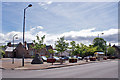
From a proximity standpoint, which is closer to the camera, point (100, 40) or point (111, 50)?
point (111, 50)

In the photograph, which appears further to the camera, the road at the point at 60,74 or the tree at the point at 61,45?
the tree at the point at 61,45

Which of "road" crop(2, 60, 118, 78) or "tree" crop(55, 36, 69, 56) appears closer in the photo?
"road" crop(2, 60, 118, 78)

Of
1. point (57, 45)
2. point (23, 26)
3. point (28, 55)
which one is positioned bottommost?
point (28, 55)

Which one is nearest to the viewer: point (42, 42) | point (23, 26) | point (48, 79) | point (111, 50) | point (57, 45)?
point (48, 79)

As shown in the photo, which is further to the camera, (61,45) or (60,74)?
(61,45)

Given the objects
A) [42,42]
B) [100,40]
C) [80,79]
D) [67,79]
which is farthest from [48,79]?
[100,40]

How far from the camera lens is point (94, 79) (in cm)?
978

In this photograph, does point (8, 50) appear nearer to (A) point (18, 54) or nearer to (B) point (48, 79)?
(A) point (18, 54)

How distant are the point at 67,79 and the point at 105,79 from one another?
9.43 ft

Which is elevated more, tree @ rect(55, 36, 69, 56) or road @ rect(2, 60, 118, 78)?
tree @ rect(55, 36, 69, 56)

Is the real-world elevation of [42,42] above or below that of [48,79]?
above

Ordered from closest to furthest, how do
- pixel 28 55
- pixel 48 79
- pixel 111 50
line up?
1. pixel 48 79
2. pixel 28 55
3. pixel 111 50

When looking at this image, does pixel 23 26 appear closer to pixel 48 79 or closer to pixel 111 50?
pixel 48 79

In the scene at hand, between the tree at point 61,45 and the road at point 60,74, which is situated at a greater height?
the tree at point 61,45
